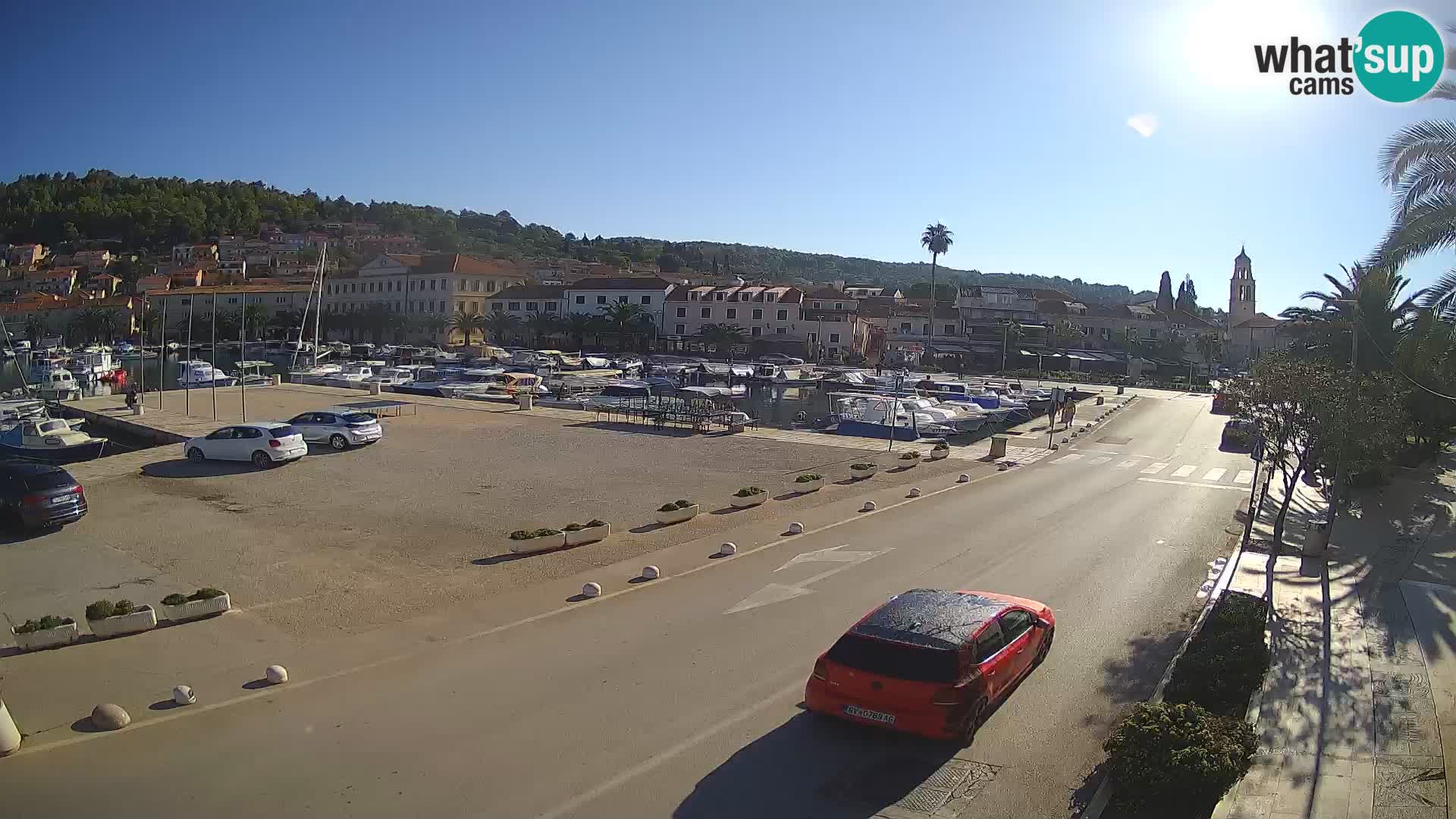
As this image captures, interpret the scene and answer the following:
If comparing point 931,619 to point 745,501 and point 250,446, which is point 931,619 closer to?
point 745,501

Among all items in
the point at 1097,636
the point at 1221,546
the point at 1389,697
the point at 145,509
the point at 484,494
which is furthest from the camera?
the point at 484,494

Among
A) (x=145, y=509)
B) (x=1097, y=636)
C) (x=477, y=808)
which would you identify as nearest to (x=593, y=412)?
(x=145, y=509)

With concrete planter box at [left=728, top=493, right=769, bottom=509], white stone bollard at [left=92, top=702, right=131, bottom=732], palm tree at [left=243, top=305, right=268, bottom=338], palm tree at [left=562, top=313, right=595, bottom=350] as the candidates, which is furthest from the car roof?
palm tree at [left=243, top=305, right=268, bottom=338]

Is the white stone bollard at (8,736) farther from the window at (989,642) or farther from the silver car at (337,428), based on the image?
Answer: the silver car at (337,428)

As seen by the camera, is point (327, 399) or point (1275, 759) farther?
point (327, 399)

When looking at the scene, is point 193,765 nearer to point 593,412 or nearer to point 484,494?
point 484,494

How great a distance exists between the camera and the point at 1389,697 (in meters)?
11.6

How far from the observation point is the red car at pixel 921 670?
9227 mm

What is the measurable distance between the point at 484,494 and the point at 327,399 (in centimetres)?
3137

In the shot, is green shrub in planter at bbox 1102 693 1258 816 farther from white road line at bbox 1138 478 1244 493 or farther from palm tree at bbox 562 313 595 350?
palm tree at bbox 562 313 595 350

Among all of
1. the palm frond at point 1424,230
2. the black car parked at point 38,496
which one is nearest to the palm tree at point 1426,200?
the palm frond at point 1424,230

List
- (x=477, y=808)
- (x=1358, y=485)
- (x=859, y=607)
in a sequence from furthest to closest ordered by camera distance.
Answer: (x=1358, y=485), (x=859, y=607), (x=477, y=808)

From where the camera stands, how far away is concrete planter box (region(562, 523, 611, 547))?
19.1 meters

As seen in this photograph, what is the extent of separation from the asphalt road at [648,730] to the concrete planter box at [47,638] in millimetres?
3758
